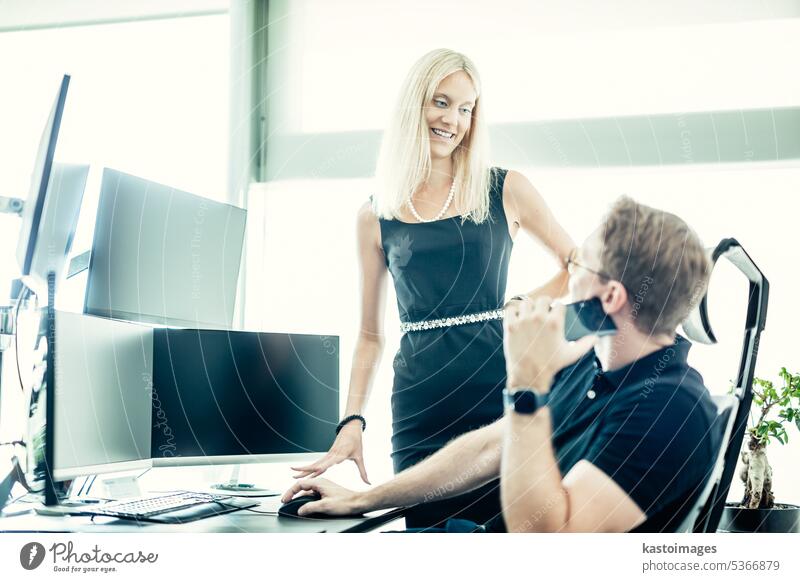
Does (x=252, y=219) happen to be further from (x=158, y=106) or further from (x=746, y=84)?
(x=746, y=84)

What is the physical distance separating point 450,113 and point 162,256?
52 cm

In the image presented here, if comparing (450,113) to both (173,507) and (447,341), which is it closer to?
(447,341)

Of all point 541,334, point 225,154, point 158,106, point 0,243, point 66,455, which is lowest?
point 66,455

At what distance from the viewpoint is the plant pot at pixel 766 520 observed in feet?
3.46

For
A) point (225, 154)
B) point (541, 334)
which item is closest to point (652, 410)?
point (541, 334)

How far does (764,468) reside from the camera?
1.10 metres

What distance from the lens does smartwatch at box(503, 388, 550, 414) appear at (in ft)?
2.81

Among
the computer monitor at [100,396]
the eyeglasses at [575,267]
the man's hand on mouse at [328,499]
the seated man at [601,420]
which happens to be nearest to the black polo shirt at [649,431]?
the seated man at [601,420]

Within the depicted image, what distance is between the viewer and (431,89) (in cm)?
112

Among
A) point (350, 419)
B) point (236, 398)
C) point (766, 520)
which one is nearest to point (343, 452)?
point (350, 419)

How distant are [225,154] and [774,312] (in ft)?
3.18

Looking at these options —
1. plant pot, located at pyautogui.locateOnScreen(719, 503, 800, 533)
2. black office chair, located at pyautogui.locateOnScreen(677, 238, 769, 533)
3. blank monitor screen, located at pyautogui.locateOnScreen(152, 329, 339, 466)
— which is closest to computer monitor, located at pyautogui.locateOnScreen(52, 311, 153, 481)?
blank monitor screen, located at pyautogui.locateOnScreen(152, 329, 339, 466)

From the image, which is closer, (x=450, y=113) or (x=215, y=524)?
(x=215, y=524)

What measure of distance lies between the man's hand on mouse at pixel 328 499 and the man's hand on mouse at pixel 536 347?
0.25 metres
